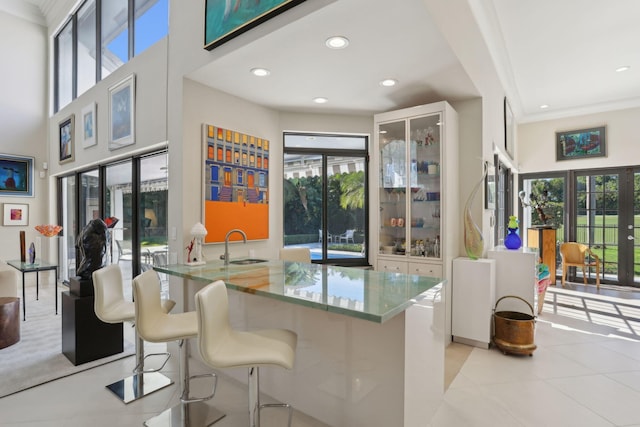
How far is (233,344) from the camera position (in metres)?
1.69

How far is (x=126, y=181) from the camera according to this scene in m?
4.59

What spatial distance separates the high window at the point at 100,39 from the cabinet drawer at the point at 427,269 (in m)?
3.80

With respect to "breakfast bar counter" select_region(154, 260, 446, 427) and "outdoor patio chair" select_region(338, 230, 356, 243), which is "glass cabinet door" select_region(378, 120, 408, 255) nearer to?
"outdoor patio chair" select_region(338, 230, 356, 243)

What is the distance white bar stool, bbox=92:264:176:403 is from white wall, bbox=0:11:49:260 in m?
5.11

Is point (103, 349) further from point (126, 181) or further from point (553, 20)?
point (553, 20)

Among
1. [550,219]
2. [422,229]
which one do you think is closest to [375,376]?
[422,229]

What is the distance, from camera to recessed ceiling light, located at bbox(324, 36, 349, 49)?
2.40 m

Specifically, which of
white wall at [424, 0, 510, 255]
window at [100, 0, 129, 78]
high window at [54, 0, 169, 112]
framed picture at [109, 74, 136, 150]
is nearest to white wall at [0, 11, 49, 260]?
high window at [54, 0, 169, 112]

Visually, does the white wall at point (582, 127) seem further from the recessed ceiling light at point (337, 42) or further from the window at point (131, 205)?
the window at point (131, 205)

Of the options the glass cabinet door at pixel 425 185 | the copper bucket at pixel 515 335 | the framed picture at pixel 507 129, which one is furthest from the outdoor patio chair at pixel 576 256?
the glass cabinet door at pixel 425 185

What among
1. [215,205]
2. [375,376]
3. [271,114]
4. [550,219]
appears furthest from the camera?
[550,219]

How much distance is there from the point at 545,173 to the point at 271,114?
578 cm

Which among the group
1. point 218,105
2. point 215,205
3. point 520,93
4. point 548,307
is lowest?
point 548,307

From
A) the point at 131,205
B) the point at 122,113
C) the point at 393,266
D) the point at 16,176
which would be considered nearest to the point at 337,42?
the point at 393,266
